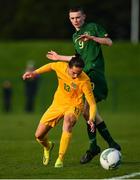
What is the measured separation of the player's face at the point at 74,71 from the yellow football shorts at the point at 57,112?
1.60ft

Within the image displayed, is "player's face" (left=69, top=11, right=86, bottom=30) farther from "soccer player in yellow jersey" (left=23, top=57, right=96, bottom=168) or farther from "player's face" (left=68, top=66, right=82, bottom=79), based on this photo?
"player's face" (left=68, top=66, right=82, bottom=79)

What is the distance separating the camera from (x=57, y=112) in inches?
494

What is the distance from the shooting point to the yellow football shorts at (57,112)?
12445mm

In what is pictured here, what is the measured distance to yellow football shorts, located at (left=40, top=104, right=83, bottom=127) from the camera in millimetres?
12445

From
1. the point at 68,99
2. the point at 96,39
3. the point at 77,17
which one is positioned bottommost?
the point at 68,99

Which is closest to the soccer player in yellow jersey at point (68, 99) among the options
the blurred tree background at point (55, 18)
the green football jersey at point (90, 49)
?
the green football jersey at point (90, 49)

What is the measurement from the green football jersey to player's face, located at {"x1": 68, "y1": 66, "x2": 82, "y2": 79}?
2.95ft

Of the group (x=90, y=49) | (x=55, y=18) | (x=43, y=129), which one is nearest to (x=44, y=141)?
(x=43, y=129)

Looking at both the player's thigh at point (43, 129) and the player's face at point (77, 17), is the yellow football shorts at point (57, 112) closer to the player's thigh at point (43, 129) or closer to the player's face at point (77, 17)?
the player's thigh at point (43, 129)

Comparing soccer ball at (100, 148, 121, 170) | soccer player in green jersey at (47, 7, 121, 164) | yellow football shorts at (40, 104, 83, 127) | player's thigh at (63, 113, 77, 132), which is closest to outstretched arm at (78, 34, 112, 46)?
soccer player in green jersey at (47, 7, 121, 164)

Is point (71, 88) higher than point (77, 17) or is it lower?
lower

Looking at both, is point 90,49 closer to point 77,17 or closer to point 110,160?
point 77,17

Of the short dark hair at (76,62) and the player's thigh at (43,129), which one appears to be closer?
the short dark hair at (76,62)

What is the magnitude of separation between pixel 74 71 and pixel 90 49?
1033 millimetres
